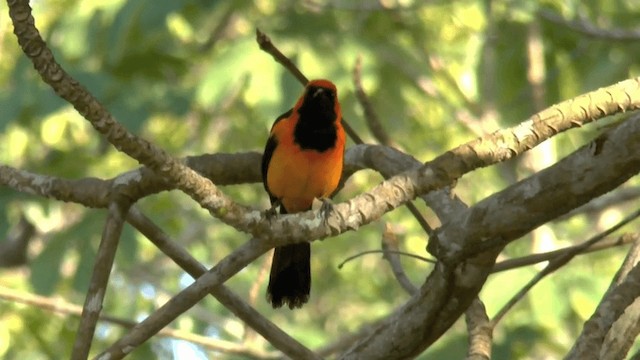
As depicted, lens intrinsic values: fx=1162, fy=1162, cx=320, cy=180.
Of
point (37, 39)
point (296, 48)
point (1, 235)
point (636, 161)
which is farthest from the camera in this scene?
point (296, 48)

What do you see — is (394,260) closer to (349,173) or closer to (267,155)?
(349,173)

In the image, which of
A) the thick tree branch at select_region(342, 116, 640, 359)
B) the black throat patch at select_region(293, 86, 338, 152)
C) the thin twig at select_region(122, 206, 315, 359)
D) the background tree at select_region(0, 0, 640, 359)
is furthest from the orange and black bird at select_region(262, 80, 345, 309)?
the thick tree branch at select_region(342, 116, 640, 359)

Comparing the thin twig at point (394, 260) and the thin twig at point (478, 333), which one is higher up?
the thin twig at point (394, 260)

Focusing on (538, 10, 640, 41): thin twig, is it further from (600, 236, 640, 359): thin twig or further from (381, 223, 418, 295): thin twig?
(600, 236, 640, 359): thin twig

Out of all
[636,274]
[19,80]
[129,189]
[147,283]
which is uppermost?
[147,283]

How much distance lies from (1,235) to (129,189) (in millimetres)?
3101

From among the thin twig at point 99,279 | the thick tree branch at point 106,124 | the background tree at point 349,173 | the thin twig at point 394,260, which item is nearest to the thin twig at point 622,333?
the background tree at point 349,173

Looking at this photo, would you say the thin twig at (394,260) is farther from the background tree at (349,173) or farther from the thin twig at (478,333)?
the thin twig at (478,333)

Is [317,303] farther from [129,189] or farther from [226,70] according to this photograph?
[129,189]

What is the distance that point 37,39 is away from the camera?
2.61m

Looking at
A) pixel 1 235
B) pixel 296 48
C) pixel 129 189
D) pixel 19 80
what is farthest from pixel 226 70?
pixel 129 189

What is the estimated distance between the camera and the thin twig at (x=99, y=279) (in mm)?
3170

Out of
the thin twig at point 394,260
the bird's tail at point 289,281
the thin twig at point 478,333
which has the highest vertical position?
the bird's tail at point 289,281

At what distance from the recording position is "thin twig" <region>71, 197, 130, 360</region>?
3.17 metres
